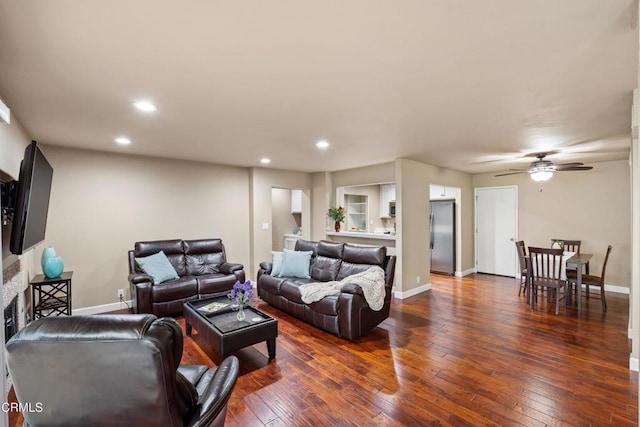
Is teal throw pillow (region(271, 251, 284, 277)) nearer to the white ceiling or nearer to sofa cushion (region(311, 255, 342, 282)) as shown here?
sofa cushion (region(311, 255, 342, 282))

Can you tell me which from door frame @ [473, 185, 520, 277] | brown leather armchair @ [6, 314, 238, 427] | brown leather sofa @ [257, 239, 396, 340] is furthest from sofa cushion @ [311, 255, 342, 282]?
door frame @ [473, 185, 520, 277]

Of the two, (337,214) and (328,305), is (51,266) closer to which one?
(328,305)

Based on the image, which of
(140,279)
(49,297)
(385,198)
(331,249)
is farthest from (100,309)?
(385,198)

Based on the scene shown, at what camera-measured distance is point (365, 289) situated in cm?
351

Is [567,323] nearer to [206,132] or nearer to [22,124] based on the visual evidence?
[206,132]

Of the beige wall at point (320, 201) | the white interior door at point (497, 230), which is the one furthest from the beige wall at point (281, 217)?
the white interior door at point (497, 230)

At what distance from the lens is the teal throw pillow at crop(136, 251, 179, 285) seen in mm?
4270

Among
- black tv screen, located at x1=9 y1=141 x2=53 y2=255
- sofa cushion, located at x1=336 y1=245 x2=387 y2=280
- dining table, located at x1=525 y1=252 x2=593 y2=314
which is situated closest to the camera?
black tv screen, located at x1=9 y1=141 x2=53 y2=255

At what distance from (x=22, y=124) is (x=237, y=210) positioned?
10.9 feet

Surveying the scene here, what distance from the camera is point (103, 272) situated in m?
4.50

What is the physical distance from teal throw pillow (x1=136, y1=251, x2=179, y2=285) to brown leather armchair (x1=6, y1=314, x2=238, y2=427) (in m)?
3.28

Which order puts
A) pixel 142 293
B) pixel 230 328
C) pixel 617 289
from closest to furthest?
pixel 230 328, pixel 142 293, pixel 617 289

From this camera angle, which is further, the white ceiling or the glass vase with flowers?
the glass vase with flowers

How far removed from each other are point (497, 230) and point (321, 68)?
6.54m
